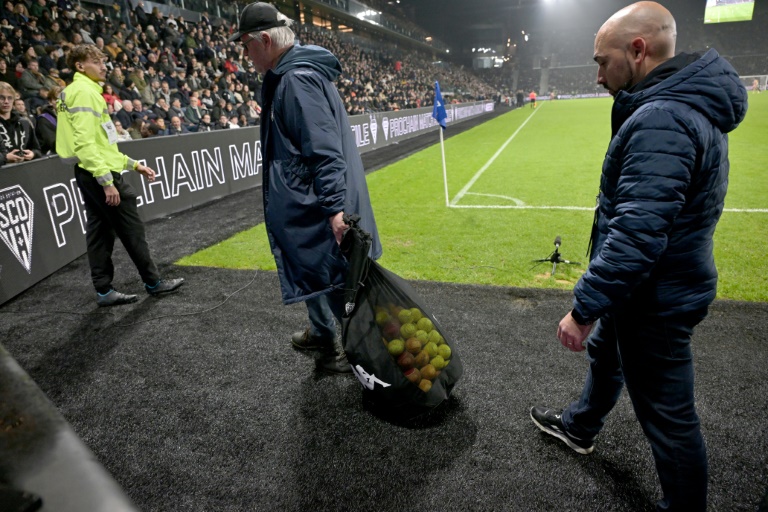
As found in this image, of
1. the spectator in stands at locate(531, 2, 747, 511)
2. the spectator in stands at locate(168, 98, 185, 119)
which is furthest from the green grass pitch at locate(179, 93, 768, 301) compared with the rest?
the spectator in stands at locate(168, 98, 185, 119)

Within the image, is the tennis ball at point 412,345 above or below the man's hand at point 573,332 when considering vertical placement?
below

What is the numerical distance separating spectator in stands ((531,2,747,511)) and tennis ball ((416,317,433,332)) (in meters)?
0.83

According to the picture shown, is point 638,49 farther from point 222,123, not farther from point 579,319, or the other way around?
point 222,123

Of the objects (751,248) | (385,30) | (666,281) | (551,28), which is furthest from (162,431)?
(551,28)

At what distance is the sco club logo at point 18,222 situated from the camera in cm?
461

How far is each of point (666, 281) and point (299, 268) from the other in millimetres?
1923

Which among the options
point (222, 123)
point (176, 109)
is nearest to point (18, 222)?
point (176, 109)

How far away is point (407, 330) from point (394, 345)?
0.37ft

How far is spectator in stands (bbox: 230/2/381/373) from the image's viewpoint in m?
2.41

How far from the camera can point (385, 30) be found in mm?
44188

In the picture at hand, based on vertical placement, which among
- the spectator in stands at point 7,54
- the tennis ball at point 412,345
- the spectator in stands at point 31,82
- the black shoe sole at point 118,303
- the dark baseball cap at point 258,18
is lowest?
the black shoe sole at point 118,303

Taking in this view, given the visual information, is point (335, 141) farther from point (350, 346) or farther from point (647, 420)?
point (647, 420)

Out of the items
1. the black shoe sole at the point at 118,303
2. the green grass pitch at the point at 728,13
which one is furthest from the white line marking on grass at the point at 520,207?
the green grass pitch at the point at 728,13

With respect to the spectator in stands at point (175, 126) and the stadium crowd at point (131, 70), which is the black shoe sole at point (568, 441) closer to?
the stadium crowd at point (131, 70)
